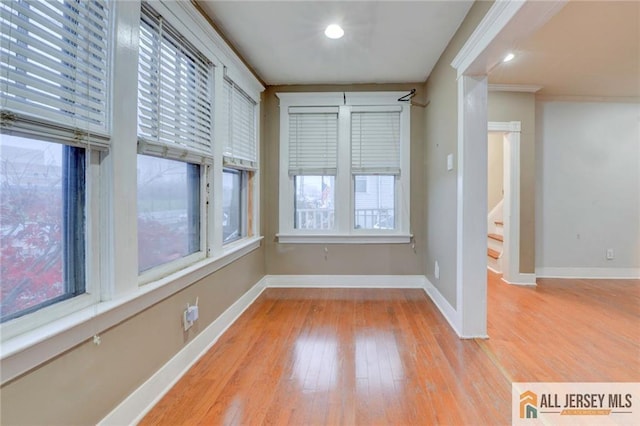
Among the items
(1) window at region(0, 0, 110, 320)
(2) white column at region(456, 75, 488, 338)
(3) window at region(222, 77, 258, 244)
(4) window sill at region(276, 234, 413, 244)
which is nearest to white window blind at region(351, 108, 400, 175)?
(4) window sill at region(276, 234, 413, 244)

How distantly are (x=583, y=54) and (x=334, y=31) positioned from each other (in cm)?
254

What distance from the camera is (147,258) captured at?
1.79 meters

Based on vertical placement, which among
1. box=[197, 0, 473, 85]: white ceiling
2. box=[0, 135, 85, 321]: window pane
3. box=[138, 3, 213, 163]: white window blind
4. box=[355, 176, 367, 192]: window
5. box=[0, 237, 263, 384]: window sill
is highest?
box=[197, 0, 473, 85]: white ceiling

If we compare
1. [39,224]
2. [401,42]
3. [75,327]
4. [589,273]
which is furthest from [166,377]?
[589,273]

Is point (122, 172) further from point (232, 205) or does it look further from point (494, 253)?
point (494, 253)

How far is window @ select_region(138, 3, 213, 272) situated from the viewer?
67.6 inches

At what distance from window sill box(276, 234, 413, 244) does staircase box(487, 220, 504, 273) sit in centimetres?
181

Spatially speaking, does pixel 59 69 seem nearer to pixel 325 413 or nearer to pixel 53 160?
pixel 53 160

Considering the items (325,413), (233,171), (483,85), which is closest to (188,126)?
(233,171)

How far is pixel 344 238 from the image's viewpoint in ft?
12.9

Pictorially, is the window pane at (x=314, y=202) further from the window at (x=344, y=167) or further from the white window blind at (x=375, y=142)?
the white window blind at (x=375, y=142)

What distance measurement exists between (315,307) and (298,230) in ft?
3.65

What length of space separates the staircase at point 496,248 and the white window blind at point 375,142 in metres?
2.24

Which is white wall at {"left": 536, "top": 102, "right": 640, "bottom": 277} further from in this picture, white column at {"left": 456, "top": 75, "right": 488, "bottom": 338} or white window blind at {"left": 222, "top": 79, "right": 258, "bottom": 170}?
white window blind at {"left": 222, "top": 79, "right": 258, "bottom": 170}
